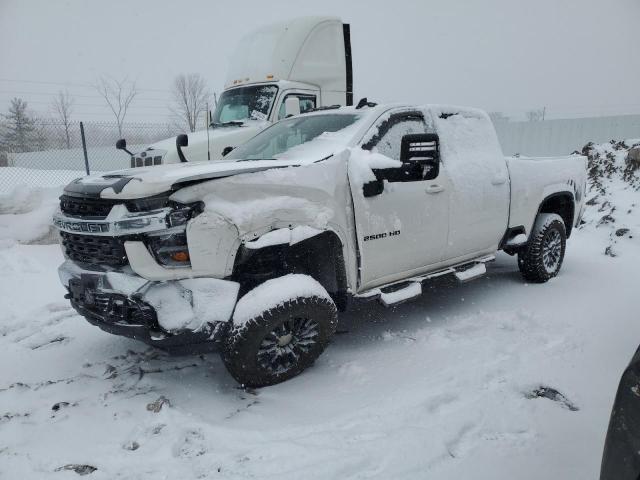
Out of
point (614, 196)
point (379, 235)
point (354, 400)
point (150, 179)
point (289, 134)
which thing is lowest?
point (354, 400)

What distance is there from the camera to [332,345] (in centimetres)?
373

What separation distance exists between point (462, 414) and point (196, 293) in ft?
5.66

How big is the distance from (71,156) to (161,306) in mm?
19073

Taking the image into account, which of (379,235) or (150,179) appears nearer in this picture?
(150,179)

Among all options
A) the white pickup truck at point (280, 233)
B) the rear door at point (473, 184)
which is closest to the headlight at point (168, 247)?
the white pickup truck at point (280, 233)

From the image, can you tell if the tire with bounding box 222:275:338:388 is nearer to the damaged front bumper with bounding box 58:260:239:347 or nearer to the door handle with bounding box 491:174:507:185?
the damaged front bumper with bounding box 58:260:239:347

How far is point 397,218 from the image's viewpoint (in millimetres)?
3494

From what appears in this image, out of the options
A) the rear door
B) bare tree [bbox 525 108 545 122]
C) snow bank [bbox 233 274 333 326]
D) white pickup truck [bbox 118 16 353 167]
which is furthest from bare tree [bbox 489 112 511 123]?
snow bank [bbox 233 274 333 326]

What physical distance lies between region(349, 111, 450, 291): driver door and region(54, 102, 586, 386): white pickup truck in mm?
12

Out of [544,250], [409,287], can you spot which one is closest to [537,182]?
[544,250]

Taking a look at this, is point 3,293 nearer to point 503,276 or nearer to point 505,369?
point 505,369

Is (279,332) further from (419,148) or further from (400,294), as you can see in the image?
(419,148)

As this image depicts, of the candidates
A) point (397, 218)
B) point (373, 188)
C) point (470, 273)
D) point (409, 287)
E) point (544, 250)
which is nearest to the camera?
point (373, 188)

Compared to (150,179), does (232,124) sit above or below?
above
